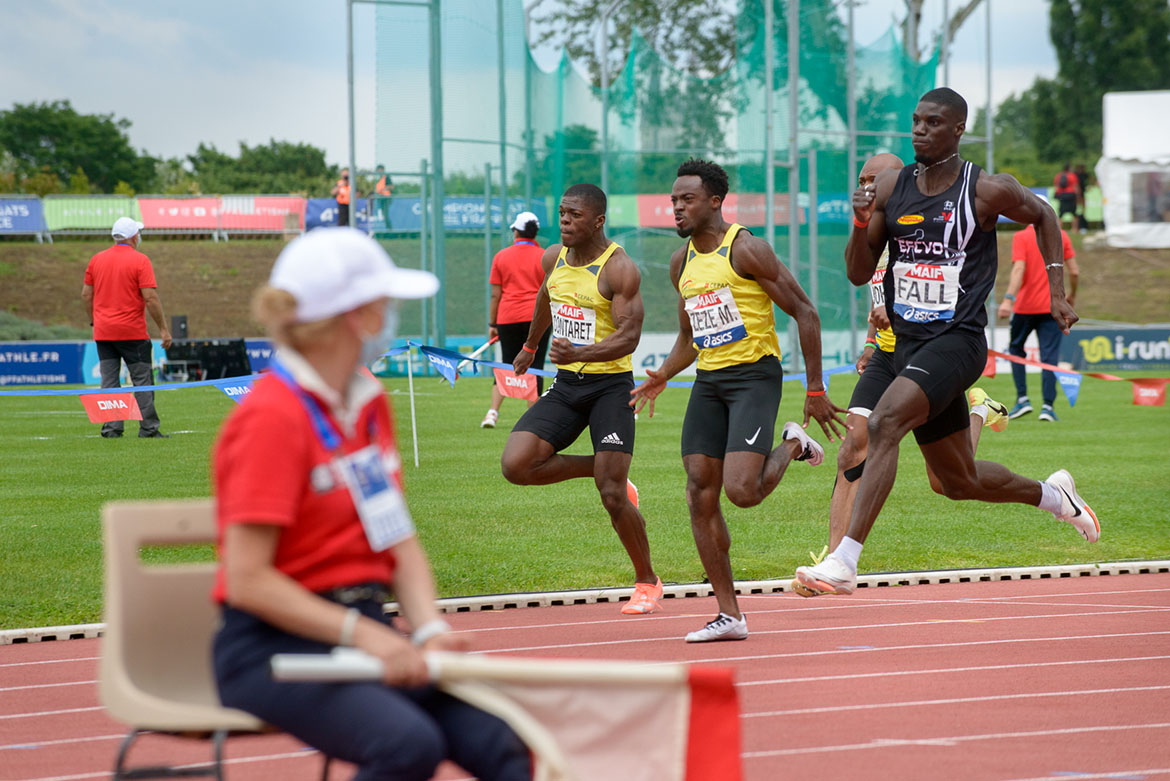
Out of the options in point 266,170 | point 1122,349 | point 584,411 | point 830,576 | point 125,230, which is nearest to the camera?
point 830,576

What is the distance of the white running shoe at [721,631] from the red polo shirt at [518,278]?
36.4ft

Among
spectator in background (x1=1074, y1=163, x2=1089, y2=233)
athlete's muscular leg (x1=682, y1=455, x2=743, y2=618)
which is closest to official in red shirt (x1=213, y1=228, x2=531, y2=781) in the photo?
athlete's muscular leg (x1=682, y1=455, x2=743, y2=618)

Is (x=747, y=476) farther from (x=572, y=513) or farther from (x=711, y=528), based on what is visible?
(x=572, y=513)

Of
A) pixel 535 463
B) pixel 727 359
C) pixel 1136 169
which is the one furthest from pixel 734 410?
pixel 1136 169

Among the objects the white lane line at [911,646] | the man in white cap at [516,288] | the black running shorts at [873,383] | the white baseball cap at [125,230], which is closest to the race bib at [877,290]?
the black running shorts at [873,383]

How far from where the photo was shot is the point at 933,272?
7344 millimetres

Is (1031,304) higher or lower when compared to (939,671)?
higher

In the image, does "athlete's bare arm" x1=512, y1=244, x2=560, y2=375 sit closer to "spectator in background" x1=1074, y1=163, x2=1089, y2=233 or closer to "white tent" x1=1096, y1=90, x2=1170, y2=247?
"white tent" x1=1096, y1=90, x2=1170, y2=247

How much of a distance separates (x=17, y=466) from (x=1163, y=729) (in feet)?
39.1

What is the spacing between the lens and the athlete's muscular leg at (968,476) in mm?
7707

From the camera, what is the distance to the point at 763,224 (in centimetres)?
2808

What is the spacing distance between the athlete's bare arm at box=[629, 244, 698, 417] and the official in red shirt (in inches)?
177

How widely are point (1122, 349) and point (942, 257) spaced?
2296 centimetres

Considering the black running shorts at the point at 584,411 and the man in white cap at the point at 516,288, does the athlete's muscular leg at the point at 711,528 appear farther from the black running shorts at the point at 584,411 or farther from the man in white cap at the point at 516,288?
the man in white cap at the point at 516,288
